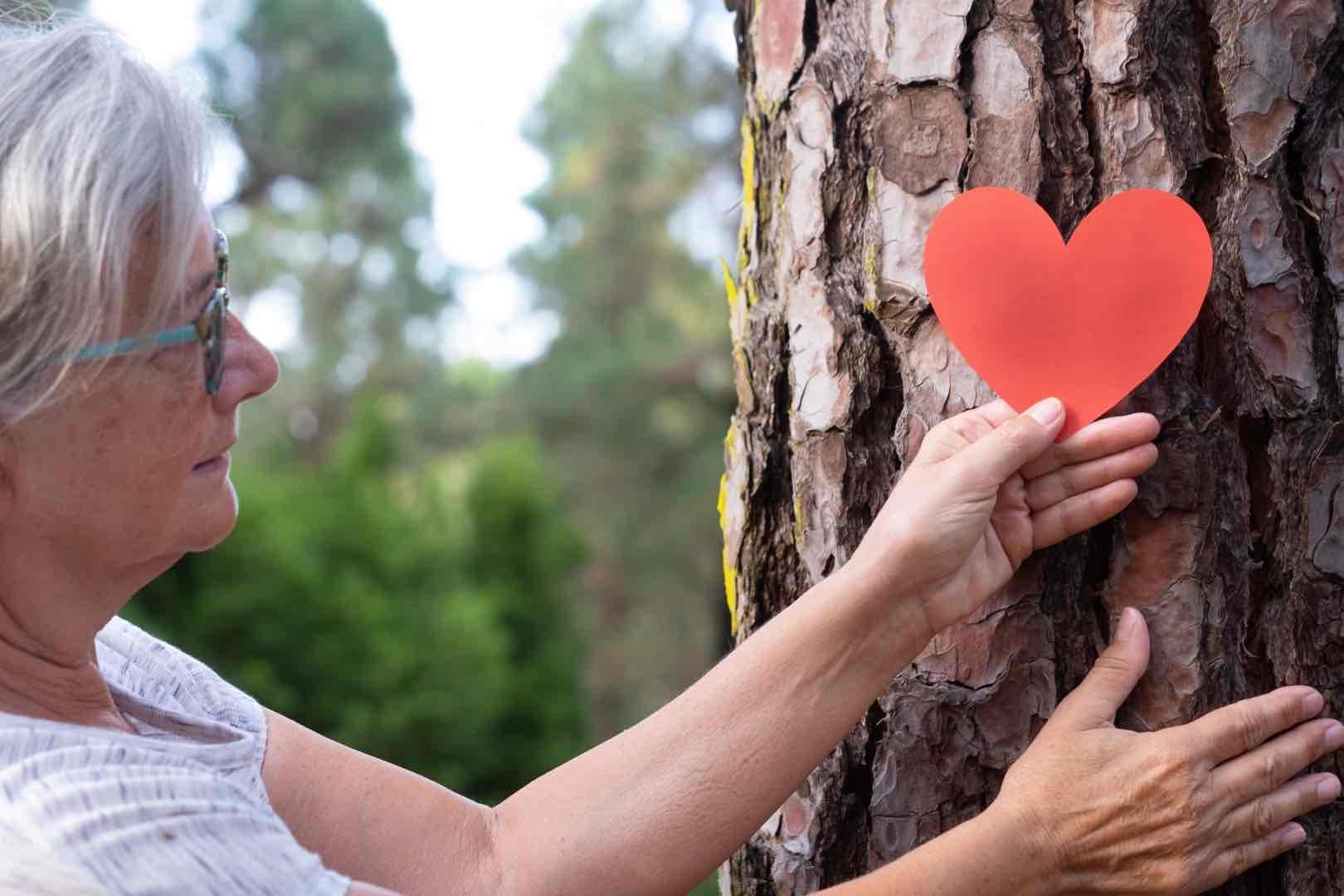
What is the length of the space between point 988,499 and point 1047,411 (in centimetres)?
12

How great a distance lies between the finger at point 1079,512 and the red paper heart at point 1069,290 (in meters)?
0.08

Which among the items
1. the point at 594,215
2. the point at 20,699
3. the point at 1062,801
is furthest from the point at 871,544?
the point at 594,215

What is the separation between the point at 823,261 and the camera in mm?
1606

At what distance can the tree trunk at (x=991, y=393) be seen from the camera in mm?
1370

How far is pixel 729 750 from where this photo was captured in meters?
1.42

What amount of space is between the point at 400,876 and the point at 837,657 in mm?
588

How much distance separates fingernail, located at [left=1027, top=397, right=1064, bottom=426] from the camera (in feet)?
4.43

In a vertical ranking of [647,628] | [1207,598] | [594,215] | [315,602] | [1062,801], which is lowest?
[1062,801]

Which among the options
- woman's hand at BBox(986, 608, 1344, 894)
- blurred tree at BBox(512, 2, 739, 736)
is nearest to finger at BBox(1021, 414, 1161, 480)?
Answer: woman's hand at BBox(986, 608, 1344, 894)

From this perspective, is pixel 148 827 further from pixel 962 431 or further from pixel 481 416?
pixel 481 416

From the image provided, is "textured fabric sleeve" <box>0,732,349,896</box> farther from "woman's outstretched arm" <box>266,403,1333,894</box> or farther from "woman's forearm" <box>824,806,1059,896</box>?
"woman's forearm" <box>824,806,1059,896</box>

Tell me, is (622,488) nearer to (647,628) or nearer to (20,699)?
(647,628)

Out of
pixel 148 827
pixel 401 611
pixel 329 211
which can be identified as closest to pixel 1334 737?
pixel 148 827

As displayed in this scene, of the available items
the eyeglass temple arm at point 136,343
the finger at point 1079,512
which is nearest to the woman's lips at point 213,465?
the eyeglass temple arm at point 136,343
